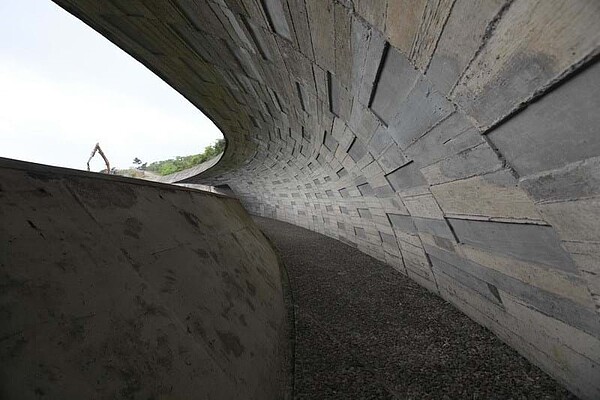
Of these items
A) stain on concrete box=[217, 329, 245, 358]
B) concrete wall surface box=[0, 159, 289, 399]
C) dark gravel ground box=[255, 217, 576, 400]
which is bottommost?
dark gravel ground box=[255, 217, 576, 400]

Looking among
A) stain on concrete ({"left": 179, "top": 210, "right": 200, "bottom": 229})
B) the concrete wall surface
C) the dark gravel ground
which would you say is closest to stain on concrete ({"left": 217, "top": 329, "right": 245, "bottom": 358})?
the concrete wall surface

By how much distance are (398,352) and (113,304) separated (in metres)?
2.43

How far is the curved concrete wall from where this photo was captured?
3.61ft

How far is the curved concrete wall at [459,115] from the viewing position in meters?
1.10

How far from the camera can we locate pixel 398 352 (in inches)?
97.9

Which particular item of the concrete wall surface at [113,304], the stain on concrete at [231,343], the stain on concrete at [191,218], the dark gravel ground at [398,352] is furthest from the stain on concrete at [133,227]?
the dark gravel ground at [398,352]

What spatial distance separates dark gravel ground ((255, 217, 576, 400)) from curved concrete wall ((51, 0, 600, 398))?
0.21 m

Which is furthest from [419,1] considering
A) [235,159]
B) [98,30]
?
[235,159]

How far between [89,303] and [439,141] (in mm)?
2475

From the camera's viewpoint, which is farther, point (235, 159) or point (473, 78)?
point (235, 159)

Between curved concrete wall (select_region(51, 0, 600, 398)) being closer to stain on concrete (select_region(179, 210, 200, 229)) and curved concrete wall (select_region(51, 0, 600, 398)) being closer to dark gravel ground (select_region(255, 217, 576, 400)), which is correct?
dark gravel ground (select_region(255, 217, 576, 400))

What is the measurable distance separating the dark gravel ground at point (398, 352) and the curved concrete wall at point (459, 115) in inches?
8.1

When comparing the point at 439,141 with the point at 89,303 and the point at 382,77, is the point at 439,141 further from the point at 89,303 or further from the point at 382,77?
the point at 89,303

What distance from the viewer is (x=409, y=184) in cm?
316
